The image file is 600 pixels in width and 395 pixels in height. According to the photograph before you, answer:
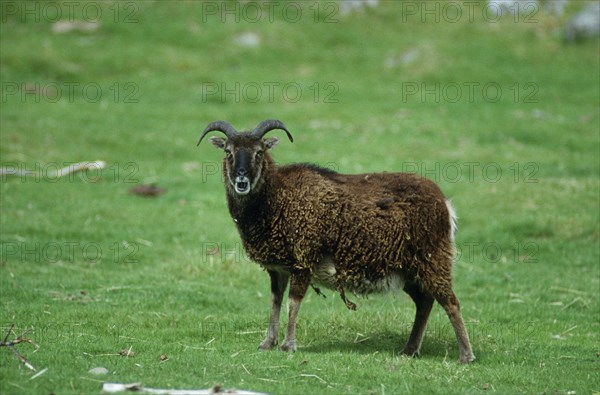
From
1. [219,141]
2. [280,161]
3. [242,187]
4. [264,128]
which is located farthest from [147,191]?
[242,187]

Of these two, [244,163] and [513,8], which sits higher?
[513,8]

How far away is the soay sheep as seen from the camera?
39.7 feet

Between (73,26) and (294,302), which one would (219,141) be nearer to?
(294,302)

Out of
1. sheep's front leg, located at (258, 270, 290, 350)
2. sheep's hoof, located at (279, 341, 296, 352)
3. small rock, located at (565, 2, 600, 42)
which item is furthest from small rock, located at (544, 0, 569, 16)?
sheep's hoof, located at (279, 341, 296, 352)

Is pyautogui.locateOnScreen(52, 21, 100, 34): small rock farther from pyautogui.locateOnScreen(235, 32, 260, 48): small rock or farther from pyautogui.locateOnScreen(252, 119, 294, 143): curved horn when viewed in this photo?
pyautogui.locateOnScreen(252, 119, 294, 143): curved horn

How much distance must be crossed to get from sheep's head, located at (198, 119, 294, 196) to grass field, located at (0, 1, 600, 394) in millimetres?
2413

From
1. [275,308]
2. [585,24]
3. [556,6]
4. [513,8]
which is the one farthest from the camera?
[556,6]

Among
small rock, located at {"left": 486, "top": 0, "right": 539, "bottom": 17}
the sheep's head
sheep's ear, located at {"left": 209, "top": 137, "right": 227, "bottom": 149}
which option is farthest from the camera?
small rock, located at {"left": 486, "top": 0, "right": 539, "bottom": 17}

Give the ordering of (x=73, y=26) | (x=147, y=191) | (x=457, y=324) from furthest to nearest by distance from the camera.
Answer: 1. (x=73, y=26)
2. (x=147, y=191)
3. (x=457, y=324)

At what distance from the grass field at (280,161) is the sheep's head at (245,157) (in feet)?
7.92

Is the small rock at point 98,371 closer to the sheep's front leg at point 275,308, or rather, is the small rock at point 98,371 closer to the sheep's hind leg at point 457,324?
the sheep's front leg at point 275,308

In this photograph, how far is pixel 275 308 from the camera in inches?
492

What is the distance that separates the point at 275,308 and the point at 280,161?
562 inches

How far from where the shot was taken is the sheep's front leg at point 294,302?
12.1 m
